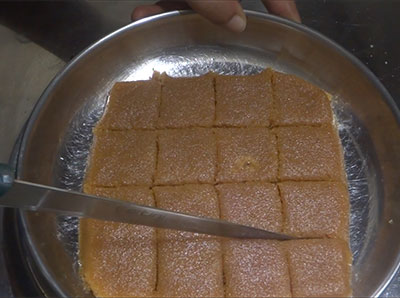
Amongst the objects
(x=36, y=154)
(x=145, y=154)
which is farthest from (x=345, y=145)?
(x=36, y=154)

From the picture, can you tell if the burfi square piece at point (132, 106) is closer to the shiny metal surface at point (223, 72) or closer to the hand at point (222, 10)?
the shiny metal surface at point (223, 72)

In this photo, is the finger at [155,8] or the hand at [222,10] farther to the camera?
the finger at [155,8]

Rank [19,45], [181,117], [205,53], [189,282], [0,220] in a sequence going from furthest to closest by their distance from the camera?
[19,45]
[205,53]
[181,117]
[0,220]
[189,282]

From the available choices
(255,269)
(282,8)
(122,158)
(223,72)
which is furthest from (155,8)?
(255,269)

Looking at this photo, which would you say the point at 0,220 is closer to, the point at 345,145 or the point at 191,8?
the point at 191,8

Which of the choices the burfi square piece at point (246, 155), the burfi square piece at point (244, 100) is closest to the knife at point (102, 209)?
the burfi square piece at point (246, 155)

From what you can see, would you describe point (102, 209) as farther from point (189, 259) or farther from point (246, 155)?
point (246, 155)
